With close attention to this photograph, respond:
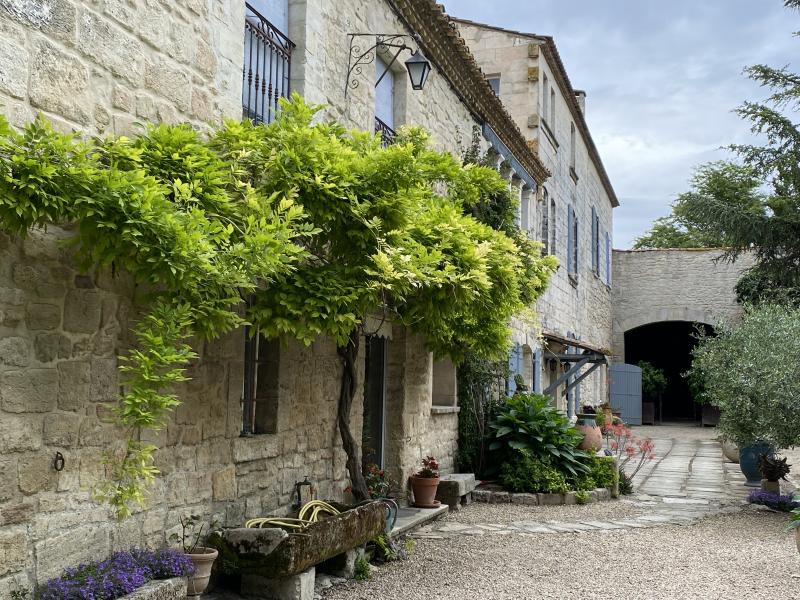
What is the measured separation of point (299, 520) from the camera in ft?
16.9

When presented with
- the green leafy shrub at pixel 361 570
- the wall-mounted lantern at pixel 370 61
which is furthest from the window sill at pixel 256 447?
the wall-mounted lantern at pixel 370 61

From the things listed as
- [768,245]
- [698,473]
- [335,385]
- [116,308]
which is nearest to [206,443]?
[116,308]

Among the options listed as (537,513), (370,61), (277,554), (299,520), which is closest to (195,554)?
(277,554)

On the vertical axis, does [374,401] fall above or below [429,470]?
above

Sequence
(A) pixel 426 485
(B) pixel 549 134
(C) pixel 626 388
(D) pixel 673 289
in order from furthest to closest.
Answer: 1. (D) pixel 673 289
2. (C) pixel 626 388
3. (B) pixel 549 134
4. (A) pixel 426 485

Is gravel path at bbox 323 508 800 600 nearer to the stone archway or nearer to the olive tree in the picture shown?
the olive tree

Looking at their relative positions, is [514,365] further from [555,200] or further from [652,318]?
[652,318]

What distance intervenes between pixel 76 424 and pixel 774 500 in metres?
8.01

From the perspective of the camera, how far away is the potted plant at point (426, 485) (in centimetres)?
794

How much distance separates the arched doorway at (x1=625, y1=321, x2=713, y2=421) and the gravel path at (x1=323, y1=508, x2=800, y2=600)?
21290 mm

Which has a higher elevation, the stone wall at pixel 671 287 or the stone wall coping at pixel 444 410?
the stone wall at pixel 671 287

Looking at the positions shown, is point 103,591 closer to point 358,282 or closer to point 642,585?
point 358,282

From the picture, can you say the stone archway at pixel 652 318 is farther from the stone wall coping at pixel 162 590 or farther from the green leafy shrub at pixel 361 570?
the stone wall coping at pixel 162 590

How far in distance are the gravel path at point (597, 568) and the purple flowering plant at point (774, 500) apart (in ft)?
4.52
